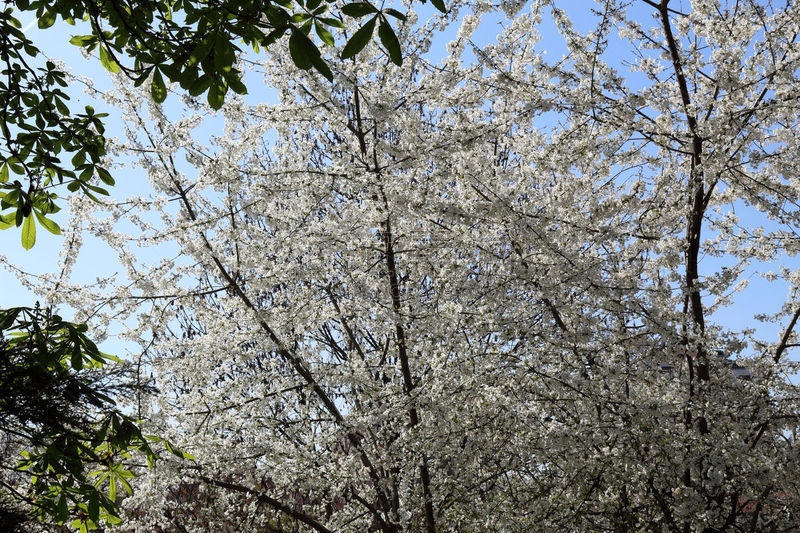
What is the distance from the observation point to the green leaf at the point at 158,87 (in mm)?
2398

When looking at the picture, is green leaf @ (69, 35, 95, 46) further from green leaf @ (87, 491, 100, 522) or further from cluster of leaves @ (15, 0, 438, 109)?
green leaf @ (87, 491, 100, 522)

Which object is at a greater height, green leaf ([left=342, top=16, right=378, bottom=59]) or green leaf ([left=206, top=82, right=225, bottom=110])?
green leaf ([left=206, top=82, right=225, bottom=110])

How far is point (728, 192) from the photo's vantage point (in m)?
5.56

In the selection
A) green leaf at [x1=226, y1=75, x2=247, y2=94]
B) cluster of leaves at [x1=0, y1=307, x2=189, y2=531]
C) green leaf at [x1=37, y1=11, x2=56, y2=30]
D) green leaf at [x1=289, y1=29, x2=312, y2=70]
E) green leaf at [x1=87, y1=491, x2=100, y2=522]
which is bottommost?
green leaf at [x1=87, y1=491, x2=100, y2=522]

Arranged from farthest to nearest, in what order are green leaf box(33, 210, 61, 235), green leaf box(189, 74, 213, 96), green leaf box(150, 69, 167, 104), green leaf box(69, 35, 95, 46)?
green leaf box(33, 210, 61, 235)
green leaf box(69, 35, 95, 46)
green leaf box(150, 69, 167, 104)
green leaf box(189, 74, 213, 96)

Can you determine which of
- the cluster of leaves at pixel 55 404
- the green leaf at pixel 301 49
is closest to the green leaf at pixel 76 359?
the cluster of leaves at pixel 55 404

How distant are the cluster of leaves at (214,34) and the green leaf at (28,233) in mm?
827

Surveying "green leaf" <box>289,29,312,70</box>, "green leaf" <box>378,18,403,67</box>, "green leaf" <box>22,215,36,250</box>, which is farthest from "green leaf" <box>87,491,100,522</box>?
"green leaf" <box>378,18,403,67</box>

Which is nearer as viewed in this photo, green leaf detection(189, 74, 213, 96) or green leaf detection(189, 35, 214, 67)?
green leaf detection(189, 35, 214, 67)

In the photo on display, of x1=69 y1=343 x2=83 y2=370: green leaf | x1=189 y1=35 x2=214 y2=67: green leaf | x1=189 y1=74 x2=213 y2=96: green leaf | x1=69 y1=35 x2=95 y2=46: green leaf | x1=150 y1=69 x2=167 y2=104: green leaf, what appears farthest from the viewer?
x1=69 y1=35 x2=95 y2=46: green leaf

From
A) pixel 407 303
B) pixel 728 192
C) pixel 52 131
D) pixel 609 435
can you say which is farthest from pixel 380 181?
pixel 728 192

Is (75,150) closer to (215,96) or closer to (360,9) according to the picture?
(215,96)

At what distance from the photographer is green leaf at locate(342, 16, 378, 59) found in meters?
1.74

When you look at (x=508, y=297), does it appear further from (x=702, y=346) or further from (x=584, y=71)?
(x=584, y=71)
